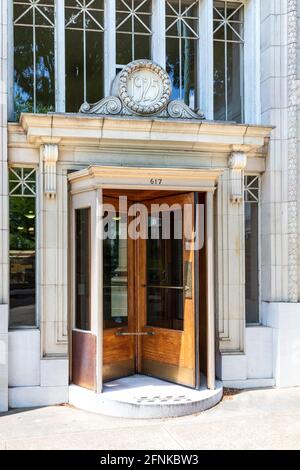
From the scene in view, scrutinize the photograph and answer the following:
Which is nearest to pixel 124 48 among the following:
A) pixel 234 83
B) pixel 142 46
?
pixel 142 46

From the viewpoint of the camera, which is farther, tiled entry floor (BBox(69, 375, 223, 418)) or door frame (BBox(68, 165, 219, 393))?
door frame (BBox(68, 165, 219, 393))

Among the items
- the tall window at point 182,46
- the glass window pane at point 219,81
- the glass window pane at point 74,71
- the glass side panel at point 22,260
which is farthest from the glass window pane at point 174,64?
the glass side panel at point 22,260

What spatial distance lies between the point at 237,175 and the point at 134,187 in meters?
1.79

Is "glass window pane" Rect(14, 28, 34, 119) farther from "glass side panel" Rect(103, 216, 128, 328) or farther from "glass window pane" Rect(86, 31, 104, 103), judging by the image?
"glass side panel" Rect(103, 216, 128, 328)

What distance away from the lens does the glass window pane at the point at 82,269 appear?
7066mm

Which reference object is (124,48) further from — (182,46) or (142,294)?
(142,294)

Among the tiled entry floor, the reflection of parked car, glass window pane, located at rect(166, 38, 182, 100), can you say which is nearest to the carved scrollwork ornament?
glass window pane, located at rect(166, 38, 182, 100)

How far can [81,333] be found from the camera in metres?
7.07

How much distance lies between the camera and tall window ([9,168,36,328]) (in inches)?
285

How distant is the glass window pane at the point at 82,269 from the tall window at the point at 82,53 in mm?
1790

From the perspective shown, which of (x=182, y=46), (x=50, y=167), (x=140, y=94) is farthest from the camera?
(x=182, y=46)

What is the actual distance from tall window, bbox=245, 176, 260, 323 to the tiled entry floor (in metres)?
1.51

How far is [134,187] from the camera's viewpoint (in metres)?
6.87
